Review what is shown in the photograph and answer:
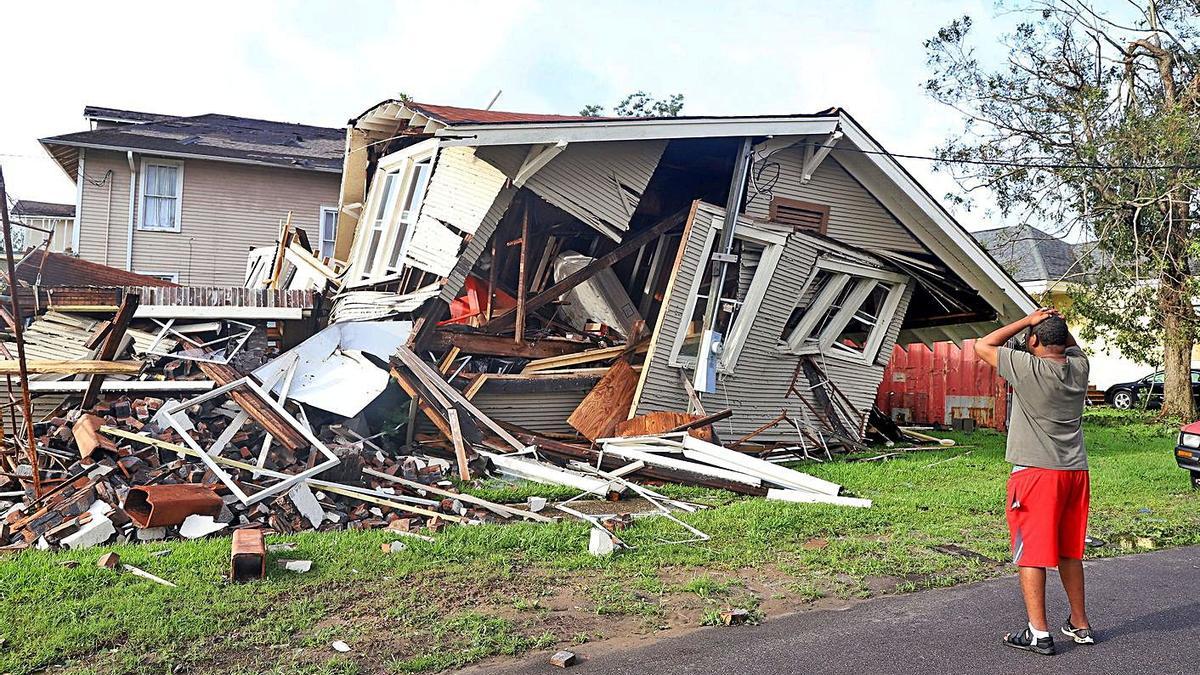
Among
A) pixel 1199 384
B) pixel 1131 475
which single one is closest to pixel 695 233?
pixel 1131 475

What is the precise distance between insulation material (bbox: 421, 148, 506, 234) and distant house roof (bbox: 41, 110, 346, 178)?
1191cm

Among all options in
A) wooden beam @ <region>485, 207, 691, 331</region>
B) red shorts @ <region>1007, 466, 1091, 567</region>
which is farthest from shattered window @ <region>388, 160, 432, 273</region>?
red shorts @ <region>1007, 466, 1091, 567</region>

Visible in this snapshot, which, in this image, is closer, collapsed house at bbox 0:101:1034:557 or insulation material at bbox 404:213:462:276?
collapsed house at bbox 0:101:1034:557

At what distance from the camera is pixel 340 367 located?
11.4 metres

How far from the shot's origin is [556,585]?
6.23m

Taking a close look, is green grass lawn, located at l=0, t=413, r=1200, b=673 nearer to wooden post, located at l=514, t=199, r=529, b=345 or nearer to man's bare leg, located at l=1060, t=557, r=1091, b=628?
man's bare leg, located at l=1060, t=557, r=1091, b=628

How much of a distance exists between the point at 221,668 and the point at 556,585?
2247mm

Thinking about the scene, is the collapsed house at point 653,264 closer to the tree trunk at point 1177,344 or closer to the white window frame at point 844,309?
the white window frame at point 844,309

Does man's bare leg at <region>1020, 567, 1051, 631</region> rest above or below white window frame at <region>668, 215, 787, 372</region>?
below

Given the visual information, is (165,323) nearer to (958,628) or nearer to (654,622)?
(654,622)

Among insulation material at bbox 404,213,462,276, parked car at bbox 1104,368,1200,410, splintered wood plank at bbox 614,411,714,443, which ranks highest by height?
insulation material at bbox 404,213,462,276

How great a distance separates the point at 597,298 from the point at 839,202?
393 cm

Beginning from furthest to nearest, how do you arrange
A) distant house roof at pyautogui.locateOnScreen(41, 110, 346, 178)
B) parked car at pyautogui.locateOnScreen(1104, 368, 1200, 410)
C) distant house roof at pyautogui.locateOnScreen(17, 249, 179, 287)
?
parked car at pyautogui.locateOnScreen(1104, 368, 1200, 410) → distant house roof at pyautogui.locateOnScreen(41, 110, 346, 178) → distant house roof at pyautogui.locateOnScreen(17, 249, 179, 287)

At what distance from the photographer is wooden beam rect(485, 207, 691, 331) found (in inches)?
511
